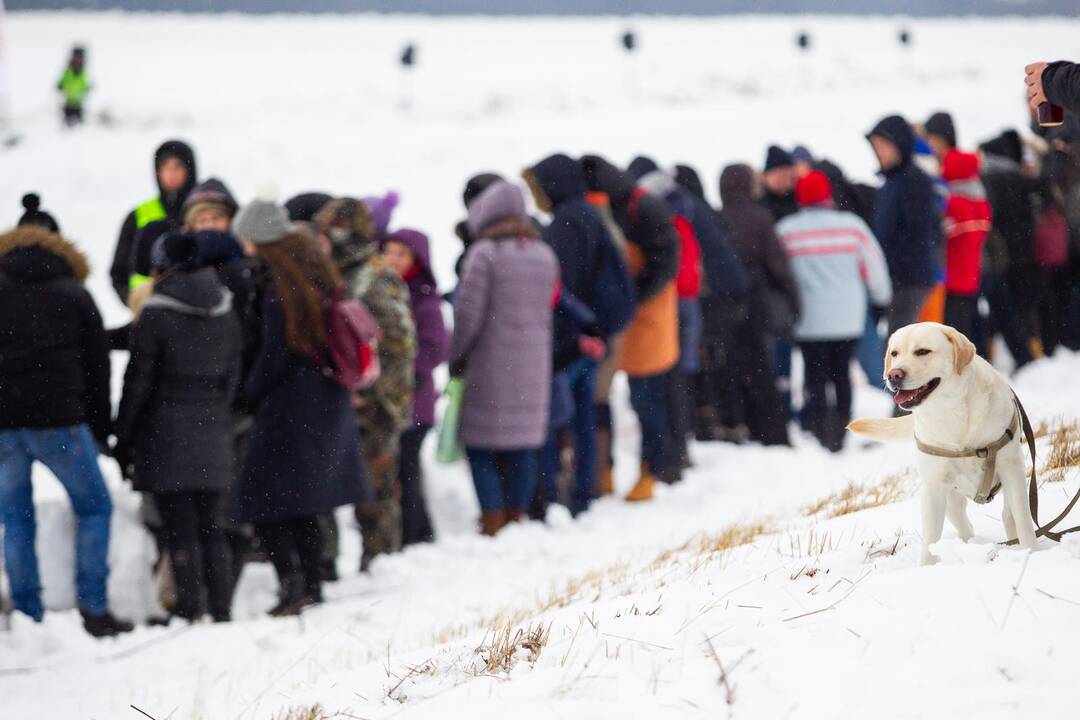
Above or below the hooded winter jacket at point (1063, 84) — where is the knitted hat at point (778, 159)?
above

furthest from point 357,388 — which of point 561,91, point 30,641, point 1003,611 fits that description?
point 561,91

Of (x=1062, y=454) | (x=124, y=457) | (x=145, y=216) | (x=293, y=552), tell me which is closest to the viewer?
(x=1062, y=454)

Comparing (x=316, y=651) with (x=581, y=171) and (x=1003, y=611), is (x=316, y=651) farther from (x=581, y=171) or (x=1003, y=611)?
(x=581, y=171)

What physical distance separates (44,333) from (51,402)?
334mm

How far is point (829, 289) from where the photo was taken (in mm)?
8797

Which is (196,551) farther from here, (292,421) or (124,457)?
(292,421)

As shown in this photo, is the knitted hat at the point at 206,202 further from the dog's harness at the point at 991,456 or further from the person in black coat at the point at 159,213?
the dog's harness at the point at 991,456

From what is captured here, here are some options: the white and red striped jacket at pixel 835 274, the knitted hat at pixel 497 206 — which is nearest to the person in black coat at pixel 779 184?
the white and red striped jacket at pixel 835 274

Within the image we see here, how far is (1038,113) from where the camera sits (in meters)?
3.86

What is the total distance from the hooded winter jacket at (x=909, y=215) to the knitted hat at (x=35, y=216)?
529 cm

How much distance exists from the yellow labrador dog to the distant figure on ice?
2242 centimetres

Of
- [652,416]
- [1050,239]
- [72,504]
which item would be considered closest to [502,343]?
[652,416]

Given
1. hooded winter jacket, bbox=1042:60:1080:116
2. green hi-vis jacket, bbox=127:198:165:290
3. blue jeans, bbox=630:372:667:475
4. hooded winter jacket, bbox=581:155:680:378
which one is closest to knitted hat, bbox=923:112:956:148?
hooded winter jacket, bbox=581:155:680:378

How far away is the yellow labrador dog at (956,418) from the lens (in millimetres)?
3121
